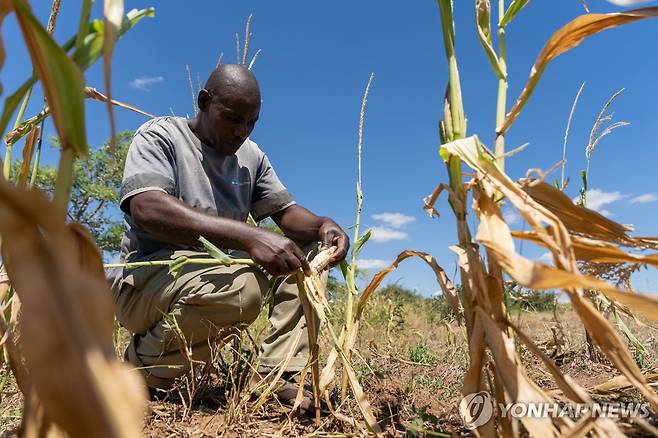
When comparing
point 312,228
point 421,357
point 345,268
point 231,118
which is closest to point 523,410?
point 345,268

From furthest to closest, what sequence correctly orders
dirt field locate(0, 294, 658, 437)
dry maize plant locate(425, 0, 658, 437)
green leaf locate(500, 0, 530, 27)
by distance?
dirt field locate(0, 294, 658, 437), green leaf locate(500, 0, 530, 27), dry maize plant locate(425, 0, 658, 437)

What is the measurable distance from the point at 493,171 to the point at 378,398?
853 mm

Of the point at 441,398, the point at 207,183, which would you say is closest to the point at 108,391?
the point at 441,398

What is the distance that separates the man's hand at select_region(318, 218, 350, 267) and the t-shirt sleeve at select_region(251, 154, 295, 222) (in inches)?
15.4

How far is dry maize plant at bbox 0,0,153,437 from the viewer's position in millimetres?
328

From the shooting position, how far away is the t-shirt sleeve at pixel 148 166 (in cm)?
177

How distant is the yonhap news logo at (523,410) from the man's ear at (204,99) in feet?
5.68

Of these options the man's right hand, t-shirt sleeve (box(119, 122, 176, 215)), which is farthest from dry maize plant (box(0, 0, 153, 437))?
t-shirt sleeve (box(119, 122, 176, 215))

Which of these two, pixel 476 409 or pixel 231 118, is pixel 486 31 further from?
pixel 231 118

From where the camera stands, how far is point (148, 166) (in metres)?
1.83

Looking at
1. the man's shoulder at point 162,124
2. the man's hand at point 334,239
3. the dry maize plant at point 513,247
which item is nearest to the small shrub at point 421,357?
the man's hand at point 334,239

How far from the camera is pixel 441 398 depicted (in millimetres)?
1675

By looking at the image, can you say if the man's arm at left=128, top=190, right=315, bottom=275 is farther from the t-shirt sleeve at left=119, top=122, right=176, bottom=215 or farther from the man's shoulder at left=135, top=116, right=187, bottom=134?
the man's shoulder at left=135, top=116, right=187, bottom=134

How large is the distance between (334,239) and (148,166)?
0.75 metres
